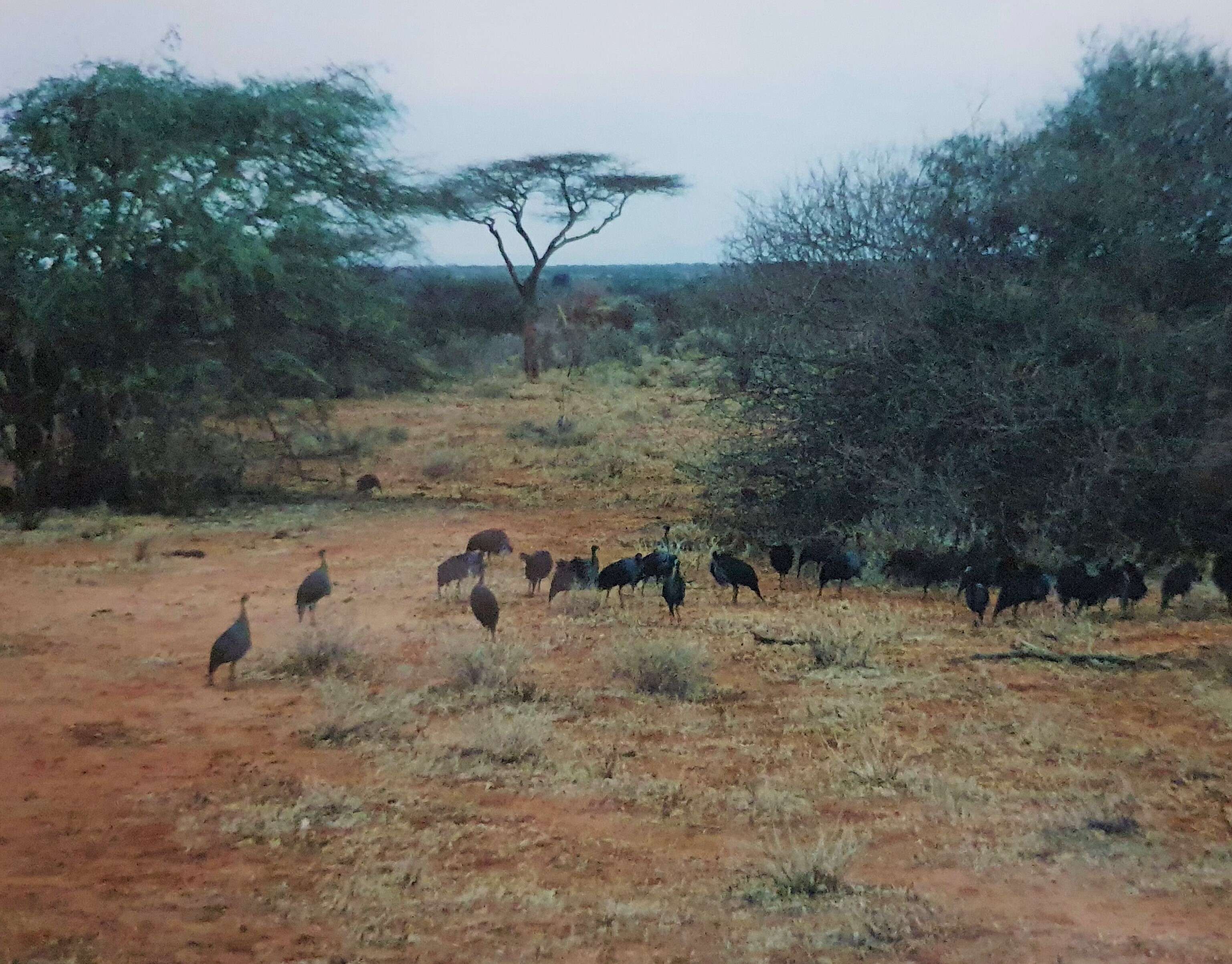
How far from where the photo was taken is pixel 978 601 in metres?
8.71

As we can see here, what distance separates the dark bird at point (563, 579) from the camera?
9156mm

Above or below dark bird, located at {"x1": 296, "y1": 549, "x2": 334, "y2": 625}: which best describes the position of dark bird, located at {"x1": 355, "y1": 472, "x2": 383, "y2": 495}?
below

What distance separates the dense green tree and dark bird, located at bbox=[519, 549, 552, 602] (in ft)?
18.9

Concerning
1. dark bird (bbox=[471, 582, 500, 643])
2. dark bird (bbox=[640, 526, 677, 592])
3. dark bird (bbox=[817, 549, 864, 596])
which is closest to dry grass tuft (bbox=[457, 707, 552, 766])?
dark bird (bbox=[471, 582, 500, 643])

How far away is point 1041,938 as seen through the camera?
391cm

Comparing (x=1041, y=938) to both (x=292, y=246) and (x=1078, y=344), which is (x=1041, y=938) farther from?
(x=292, y=246)

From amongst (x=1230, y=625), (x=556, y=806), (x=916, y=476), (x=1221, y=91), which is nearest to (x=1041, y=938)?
(x=556, y=806)

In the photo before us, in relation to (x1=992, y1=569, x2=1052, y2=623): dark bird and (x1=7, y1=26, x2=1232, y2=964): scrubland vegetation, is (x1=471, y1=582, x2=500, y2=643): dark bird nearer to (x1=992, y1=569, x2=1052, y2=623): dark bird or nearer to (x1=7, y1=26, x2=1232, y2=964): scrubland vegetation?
(x1=7, y1=26, x2=1232, y2=964): scrubland vegetation

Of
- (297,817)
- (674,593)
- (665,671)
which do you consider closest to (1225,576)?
(674,593)

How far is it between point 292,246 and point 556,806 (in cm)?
1071

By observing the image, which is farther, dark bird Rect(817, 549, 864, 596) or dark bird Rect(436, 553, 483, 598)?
dark bird Rect(817, 549, 864, 596)

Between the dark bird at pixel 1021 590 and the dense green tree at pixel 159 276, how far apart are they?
27.8 ft

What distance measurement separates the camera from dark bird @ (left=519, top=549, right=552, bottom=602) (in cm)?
970

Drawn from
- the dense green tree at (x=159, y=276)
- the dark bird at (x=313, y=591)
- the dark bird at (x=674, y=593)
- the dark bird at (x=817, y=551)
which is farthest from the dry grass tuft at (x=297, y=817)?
the dense green tree at (x=159, y=276)
